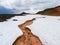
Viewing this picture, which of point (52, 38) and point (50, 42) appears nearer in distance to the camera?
point (50, 42)

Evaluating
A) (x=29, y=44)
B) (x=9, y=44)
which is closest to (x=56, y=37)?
(x=29, y=44)

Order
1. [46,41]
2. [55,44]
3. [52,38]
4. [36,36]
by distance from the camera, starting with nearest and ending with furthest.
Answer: [55,44]
[46,41]
[52,38]
[36,36]

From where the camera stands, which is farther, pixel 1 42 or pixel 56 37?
pixel 56 37

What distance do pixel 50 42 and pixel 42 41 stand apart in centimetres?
94

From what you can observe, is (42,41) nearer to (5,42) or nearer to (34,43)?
(34,43)

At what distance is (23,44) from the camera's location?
1816cm

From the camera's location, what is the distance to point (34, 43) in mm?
18594

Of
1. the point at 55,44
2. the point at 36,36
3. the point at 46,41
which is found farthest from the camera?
the point at 36,36

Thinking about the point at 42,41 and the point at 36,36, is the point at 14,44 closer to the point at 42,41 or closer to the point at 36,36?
the point at 42,41

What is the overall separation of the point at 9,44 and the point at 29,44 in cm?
190

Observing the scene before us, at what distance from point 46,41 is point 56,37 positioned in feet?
6.67

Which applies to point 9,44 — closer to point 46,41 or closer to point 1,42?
point 1,42

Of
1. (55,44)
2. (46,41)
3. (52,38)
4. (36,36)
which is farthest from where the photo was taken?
(36,36)

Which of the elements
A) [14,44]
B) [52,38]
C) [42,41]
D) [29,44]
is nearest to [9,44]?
[14,44]
